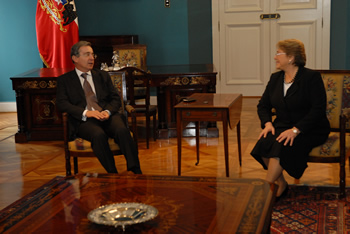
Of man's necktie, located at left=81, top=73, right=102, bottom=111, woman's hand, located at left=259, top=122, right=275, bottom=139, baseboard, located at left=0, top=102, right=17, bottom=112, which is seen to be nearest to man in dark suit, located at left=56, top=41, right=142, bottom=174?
man's necktie, located at left=81, top=73, right=102, bottom=111

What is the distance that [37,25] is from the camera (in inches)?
301

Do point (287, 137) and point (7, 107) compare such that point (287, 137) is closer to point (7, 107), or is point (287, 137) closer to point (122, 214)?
point (122, 214)

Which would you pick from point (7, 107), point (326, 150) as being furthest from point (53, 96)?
point (326, 150)

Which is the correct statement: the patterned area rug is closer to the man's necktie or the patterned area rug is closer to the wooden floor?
the wooden floor

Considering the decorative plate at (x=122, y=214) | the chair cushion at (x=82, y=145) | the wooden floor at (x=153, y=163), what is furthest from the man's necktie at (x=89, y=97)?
the decorative plate at (x=122, y=214)

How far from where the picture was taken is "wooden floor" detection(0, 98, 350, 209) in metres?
4.33

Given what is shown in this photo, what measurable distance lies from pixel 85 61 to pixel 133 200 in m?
1.96

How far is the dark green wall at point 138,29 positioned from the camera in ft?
26.1

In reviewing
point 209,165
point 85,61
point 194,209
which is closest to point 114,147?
point 85,61

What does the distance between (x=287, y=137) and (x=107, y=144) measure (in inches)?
52.0

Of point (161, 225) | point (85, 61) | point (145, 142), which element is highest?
point (85, 61)

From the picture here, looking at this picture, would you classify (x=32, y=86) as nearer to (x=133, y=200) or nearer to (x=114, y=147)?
(x=114, y=147)

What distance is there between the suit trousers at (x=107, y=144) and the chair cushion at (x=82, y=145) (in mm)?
31

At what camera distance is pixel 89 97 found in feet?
14.2
